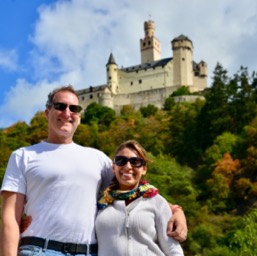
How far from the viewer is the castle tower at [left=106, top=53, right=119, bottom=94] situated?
91.4 m

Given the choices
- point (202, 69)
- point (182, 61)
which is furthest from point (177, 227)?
point (202, 69)

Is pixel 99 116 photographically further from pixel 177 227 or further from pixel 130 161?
pixel 177 227

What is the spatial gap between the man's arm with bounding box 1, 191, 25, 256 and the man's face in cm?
70

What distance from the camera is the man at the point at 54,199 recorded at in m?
4.21

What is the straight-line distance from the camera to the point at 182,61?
87062 millimetres

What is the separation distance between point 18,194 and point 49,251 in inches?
24.3

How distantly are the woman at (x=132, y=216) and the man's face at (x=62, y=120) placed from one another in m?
0.57

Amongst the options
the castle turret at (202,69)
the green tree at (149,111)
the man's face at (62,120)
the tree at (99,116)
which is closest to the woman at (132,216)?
the man's face at (62,120)

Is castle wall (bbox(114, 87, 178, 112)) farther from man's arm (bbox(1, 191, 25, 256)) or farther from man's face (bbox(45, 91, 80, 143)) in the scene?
man's arm (bbox(1, 191, 25, 256))

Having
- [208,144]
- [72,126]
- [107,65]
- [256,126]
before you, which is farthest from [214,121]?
[107,65]

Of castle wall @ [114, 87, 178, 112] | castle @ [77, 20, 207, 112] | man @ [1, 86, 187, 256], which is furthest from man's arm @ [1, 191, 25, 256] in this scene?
castle @ [77, 20, 207, 112]

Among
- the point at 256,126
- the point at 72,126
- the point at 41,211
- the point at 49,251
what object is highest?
the point at 256,126

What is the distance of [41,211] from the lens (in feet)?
14.1

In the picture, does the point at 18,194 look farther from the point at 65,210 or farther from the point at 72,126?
the point at 72,126
